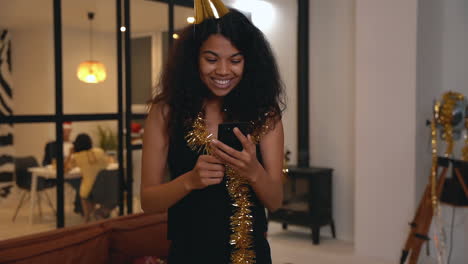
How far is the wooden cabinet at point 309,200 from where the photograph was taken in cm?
503

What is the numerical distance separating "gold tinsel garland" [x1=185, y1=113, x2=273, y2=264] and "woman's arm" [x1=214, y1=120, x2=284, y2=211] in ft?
0.14

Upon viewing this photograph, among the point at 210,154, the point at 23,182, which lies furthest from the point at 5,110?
the point at 210,154

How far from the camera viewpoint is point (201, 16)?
130cm

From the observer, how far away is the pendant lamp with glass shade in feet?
13.2

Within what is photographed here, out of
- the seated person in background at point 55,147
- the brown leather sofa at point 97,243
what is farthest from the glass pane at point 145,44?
the brown leather sofa at point 97,243

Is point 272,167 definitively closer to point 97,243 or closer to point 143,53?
point 97,243

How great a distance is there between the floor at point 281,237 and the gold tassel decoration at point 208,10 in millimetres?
2745

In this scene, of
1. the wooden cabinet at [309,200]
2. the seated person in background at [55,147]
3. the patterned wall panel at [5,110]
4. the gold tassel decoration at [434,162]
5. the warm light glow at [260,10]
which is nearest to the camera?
the patterned wall panel at [5,110]

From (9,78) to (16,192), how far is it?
783 millimetres

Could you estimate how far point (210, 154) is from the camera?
126cm

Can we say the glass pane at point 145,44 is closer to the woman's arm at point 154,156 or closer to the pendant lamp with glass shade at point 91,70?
the pendant lamp with glass shade at point 91,70

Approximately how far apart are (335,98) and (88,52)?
254 cm

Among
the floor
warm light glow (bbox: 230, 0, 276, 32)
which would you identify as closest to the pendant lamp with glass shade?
the floor

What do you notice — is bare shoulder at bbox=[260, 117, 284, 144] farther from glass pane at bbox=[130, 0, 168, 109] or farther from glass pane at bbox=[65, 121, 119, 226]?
glass pane at bbox=[130, 0, 168, 109]
